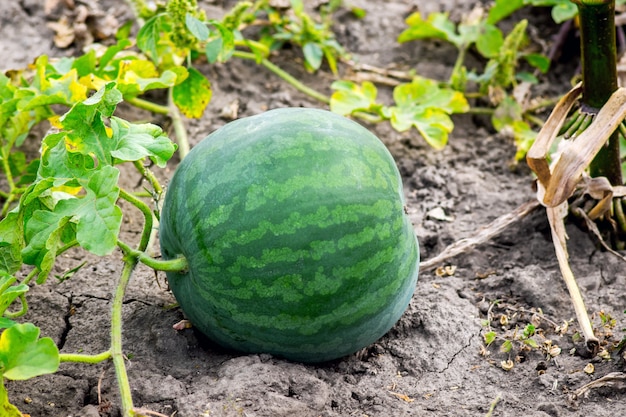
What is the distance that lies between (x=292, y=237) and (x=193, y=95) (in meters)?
1.36

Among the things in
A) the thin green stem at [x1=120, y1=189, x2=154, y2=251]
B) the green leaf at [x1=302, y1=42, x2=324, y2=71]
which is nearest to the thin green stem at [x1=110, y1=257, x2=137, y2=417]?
the thin green stem at [x1=120, y1=189, x2=154, y2=251]

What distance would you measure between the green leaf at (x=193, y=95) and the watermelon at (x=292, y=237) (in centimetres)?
100

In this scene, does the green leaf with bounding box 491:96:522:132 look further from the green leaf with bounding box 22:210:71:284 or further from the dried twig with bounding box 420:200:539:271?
the green leaf with bounding box 22:210:71:284

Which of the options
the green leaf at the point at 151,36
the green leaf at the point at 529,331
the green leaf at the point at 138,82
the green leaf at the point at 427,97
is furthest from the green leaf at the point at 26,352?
the green leaf at the point at 427,97

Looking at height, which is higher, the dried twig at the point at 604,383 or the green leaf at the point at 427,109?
the green leaf at the point at 427,109

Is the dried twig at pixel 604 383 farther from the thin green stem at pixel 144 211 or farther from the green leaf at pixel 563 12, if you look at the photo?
the green leaf at pixel 563 12

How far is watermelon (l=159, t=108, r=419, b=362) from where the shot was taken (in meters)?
1.93

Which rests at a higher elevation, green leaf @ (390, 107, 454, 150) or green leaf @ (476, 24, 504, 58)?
green leaf @ (476, 24, 504, 58)

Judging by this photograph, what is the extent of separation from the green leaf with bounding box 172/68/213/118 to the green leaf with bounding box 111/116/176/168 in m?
0.99

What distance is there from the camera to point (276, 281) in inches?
76.2

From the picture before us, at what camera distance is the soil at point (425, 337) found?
2035 mm

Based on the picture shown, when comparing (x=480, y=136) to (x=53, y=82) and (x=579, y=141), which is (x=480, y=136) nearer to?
(x=579, y=141)

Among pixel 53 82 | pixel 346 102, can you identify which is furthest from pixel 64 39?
pixel 346 102

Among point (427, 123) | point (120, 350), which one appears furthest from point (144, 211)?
point (427, 123)
